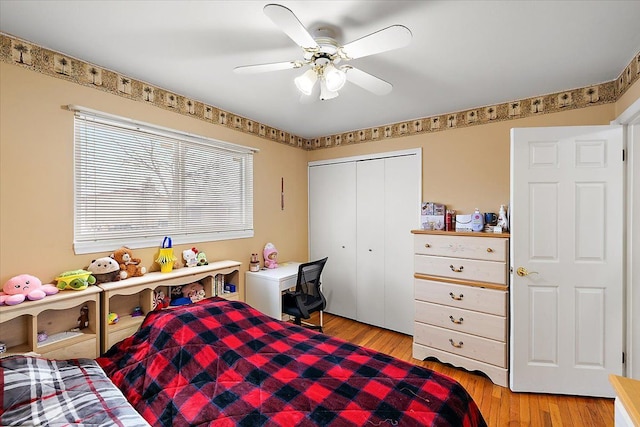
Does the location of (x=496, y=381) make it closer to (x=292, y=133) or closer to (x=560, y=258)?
(x=560, y=258)

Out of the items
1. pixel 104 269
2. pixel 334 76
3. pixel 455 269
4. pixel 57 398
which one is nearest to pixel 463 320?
pixel 455 269

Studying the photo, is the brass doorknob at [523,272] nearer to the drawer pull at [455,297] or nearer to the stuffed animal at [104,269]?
the drawer pull at [455,297]

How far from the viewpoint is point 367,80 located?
183 cm

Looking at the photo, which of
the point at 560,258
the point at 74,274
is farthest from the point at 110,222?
the point at 560,258

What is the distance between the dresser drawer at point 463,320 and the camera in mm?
2449

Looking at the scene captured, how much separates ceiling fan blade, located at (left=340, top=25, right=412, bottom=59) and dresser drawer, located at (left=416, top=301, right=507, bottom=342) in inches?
89.8

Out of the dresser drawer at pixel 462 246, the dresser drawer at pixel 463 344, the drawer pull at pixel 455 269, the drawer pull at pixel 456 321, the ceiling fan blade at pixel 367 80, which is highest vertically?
the ceiling fan blade at pixel 367 80

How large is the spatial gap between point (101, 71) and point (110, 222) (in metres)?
1.13

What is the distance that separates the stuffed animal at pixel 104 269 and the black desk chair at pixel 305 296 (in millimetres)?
1497

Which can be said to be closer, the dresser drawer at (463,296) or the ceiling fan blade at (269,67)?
the ceiling fan blade at (269,67)

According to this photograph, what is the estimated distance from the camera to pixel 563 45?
183 centimetres

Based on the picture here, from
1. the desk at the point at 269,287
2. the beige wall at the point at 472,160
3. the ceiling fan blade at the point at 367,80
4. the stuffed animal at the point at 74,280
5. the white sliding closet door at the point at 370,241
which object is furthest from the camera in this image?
the white sliding closet door at the point at 370,241

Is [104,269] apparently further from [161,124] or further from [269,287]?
[269,287]

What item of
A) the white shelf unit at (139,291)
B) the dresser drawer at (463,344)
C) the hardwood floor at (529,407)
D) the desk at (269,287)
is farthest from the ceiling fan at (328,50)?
the hardwood floor at (529,407)
